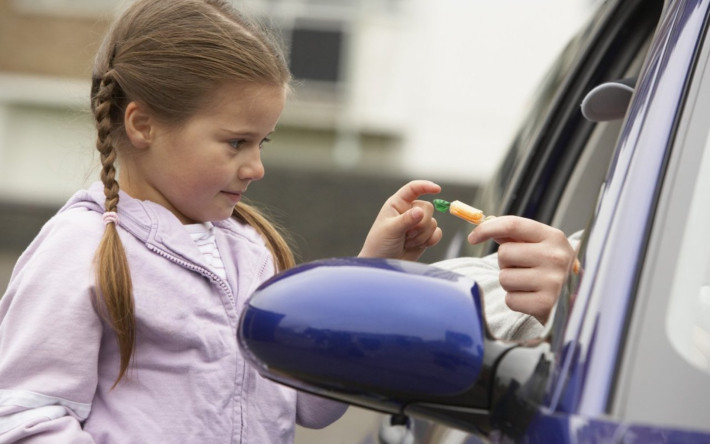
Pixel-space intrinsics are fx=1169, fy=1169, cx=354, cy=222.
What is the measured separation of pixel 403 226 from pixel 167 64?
0.51 meters

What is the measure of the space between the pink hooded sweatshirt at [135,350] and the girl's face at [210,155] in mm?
52

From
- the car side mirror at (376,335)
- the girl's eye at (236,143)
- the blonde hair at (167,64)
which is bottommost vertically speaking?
the car side mirror at (376,335)

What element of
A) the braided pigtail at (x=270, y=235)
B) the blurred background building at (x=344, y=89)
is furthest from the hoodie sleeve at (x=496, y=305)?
the blurred background building at (x=344, y=89)

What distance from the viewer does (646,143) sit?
149cm

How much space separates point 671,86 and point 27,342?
1027 millimetres

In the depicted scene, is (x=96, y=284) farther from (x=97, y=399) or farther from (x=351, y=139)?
(x=351, y=139)

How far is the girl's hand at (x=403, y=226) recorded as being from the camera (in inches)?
83.0

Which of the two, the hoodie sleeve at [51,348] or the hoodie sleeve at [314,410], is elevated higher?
the hoodie sleeve at [51,348]

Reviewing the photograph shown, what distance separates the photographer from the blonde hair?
203 cm

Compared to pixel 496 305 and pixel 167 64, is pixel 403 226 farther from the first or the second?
pixel 167 64

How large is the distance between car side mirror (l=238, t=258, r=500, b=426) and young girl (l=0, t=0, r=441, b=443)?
1.46 feet

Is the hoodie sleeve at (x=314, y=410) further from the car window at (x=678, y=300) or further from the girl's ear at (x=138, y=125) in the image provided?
the car window at (x=678, y=300)

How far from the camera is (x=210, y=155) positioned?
1.99 metres

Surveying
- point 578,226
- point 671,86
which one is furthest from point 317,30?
point 671,86
